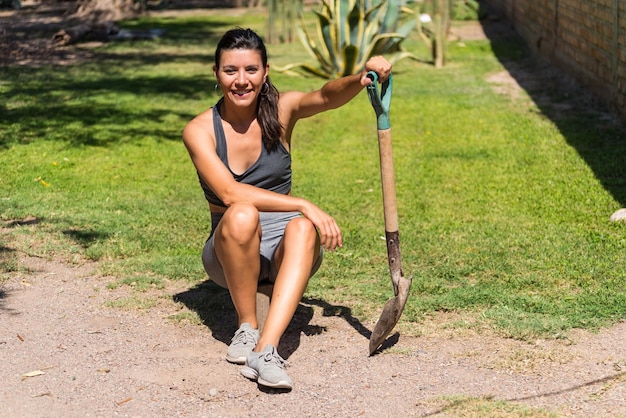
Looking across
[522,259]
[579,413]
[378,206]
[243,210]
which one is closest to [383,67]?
[243,210]

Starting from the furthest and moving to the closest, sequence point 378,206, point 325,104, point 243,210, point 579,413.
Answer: point 378,206, point 325,104, point 243,210, point 579,413

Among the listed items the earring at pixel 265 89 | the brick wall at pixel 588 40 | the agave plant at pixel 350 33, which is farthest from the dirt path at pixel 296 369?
the agave plant at pixel 350 33

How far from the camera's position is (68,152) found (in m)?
8.80

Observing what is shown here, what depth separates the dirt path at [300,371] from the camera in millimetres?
3838

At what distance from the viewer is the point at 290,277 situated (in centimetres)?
419

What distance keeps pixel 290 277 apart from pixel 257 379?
0.45 metres

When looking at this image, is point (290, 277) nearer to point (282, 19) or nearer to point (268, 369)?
point (268, 369)

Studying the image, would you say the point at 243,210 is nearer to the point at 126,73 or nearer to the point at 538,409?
the point at 538,409

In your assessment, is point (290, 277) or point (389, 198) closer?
point (290, 277)

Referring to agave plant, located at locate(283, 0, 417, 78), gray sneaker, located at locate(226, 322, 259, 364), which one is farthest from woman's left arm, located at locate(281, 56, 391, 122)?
agave plant, located at locate(283, 0, 417, 78)

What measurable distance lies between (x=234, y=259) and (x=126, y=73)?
9773 millimetres

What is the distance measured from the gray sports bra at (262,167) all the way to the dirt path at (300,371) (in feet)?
2.35

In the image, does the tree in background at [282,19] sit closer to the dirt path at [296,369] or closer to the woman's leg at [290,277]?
the dirt path at [296,369]

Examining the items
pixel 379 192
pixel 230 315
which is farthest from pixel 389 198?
pixel 379 192
